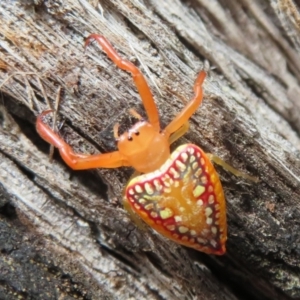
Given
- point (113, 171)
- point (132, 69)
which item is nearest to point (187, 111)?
point (132, 69)

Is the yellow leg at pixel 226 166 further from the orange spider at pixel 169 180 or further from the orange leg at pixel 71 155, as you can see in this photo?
the orange leg at pixel 71 155

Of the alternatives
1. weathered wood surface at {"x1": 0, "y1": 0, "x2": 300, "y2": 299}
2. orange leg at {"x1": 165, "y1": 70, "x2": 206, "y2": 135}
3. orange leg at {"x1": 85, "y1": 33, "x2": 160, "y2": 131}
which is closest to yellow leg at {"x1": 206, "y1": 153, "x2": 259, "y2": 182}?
weathered wood surface at {"x1": 0, "y1": 0, "x2": 300, "y2": 299}

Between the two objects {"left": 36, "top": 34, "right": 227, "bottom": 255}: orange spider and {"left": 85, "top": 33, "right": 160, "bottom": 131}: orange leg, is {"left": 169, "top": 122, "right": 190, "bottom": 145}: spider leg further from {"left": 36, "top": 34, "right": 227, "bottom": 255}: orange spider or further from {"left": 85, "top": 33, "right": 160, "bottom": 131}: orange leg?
{"left": 85, "top": 33, "right": 160, "bottom": 131}: orange leg

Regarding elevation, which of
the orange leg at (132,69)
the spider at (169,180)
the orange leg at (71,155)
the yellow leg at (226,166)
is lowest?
the orange leg at (71,155)

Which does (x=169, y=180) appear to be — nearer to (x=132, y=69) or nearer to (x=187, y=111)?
(x=187, y=111)

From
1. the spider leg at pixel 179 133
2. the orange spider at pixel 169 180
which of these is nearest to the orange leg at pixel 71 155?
the orange spider at pixel 169 180

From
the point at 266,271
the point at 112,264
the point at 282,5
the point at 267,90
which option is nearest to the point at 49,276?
the point at 112,264

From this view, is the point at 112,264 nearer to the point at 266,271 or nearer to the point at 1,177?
the point at 1,177
